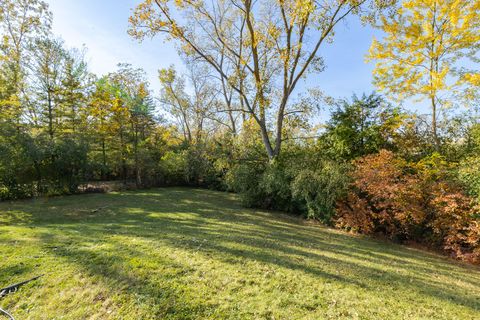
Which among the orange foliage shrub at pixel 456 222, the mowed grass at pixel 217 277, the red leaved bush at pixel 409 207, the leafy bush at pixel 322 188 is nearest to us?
the mowed grass at pixel 217 277

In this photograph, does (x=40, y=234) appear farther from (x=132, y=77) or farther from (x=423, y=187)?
(x=132, y=77)

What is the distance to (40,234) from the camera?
5.14 m

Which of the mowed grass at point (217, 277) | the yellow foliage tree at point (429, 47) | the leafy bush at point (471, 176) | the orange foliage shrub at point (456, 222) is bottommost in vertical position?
the mowed grass at point (217, 277)

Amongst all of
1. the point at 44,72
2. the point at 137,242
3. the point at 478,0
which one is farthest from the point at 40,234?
the point at 478,0

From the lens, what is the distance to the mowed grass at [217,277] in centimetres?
273

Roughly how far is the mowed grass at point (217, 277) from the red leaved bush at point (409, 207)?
0.70 metres

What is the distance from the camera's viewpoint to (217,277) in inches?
133

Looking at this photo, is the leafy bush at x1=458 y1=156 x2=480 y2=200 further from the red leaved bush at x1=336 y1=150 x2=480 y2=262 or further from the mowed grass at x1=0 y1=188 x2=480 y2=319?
the mowed grass at x1=0 y1=188 x2=480 y2=319

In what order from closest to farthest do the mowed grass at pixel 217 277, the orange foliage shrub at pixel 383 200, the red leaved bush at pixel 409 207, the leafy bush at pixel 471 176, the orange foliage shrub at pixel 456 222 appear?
the mowed grass at pixel 217 277 → the orange foliage shrub at pixel 456 222 → the leafy bush at pixel 471 176 → the red leaved bush at pixel 409 207 → the orange foliage shrub at pixel 383 200

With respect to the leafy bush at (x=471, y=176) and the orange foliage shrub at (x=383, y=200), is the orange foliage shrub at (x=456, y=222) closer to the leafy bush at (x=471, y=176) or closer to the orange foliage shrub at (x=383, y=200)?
the leafy bush at (x=471, y=176)

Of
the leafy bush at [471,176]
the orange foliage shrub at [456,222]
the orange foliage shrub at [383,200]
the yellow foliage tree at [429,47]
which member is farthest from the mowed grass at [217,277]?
the yellow foliage tree at [429,47]

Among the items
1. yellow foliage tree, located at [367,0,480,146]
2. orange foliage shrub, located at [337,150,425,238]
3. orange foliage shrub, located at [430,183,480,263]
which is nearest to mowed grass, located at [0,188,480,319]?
orange foliage shrub, located at [430,183,480,263]

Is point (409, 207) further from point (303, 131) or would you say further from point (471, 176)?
point (303, 131)

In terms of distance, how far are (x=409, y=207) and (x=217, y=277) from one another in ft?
19.0
